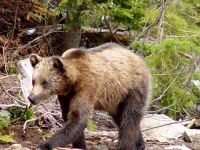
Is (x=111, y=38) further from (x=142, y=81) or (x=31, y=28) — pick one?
(x=142, y=81)

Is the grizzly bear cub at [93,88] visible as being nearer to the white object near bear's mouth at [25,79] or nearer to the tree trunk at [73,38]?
the white object near bear's mouth at [25,79]

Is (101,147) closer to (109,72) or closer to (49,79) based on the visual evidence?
(109,72)

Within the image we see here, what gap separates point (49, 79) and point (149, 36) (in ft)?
16.7

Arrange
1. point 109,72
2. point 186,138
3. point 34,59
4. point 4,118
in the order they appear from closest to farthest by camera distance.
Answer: point 34,59 → point 109,72 → point 4,118 → point 186,138

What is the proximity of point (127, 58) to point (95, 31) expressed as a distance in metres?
5.56

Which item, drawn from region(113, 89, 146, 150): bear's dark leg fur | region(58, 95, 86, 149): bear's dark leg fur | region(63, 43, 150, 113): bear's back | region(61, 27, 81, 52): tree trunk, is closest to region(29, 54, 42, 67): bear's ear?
region(63, 43, 150, 113): bear's back

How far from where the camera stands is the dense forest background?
9406 mm

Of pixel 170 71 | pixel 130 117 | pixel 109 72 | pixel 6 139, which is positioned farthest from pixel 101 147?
pixel 170 71

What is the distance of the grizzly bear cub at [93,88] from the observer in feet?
18.8

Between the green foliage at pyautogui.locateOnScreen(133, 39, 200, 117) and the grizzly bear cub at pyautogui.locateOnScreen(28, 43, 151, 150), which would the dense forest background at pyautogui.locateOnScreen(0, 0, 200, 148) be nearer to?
the green foliage at pyautogui.locateOnScreen(133, 39, 200, 117)

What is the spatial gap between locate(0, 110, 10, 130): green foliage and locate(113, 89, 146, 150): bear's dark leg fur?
147 centimetres

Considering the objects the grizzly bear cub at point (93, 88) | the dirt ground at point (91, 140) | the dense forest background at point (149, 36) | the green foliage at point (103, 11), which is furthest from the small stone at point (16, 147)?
the green foliage at point (103, 11)

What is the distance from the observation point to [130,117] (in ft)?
21.0

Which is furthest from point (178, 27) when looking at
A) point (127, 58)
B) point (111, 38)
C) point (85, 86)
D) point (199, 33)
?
point (85, 86)
